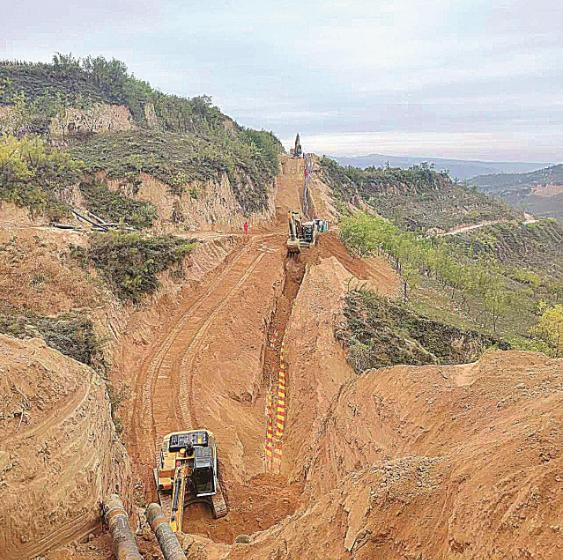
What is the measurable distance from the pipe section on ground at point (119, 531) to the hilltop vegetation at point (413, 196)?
54.0 m

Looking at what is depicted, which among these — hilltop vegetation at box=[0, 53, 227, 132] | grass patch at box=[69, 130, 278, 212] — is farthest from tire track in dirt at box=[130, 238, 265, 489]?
hilltop vegetation at box=[0, 53, 227, 132]

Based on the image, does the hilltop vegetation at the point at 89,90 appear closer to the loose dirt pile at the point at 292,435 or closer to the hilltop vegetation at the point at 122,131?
the hilltop vegetation at the point at 122,131

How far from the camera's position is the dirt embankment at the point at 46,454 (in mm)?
8695

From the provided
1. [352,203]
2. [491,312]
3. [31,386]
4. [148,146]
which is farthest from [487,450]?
[352,203]

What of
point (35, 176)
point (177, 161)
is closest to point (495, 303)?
point (177, 161)

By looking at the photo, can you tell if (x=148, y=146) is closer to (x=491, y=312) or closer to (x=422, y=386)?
(x=491, y=312)

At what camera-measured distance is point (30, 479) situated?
893 centimetres

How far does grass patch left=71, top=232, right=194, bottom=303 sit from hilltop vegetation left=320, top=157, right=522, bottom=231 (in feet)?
135

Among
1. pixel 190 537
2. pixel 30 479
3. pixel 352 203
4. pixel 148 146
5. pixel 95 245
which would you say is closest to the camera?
pixel 30 479

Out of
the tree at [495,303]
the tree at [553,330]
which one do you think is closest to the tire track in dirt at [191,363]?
the tree at [495,303]

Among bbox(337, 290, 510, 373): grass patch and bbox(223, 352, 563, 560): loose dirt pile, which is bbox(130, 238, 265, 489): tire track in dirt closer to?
bbox(223, 352, 563, 560): loose dirt pile

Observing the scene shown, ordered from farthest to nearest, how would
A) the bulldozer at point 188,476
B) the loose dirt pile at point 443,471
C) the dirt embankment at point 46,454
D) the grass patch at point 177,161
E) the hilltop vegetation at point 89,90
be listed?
the hilltop vegetation at point 89,90
the grass patch at point 177,161
the bulldozer at point 188,476
the dirt embankment at point 46,454
the loose dirt pile at point 443,471

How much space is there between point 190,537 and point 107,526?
1.76 m

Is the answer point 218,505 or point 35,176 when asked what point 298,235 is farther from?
point 218,505
